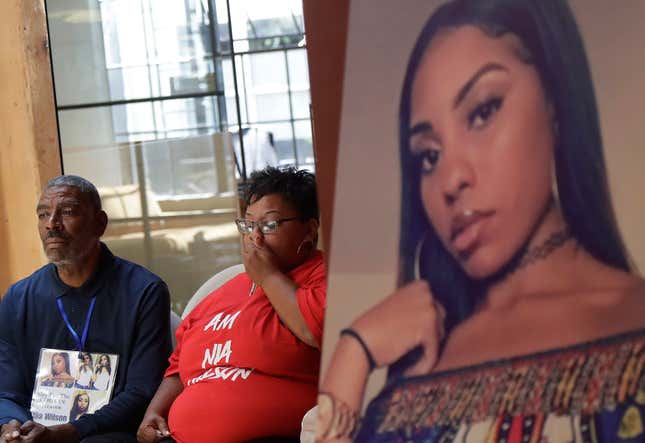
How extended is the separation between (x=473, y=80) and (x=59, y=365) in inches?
73.9

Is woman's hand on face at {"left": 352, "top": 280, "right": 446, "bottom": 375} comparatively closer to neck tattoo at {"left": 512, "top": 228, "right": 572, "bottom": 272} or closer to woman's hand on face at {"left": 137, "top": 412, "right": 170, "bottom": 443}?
neck tattoo at {"left": 512, "top": 228, "right": 572, "bottom": 272}

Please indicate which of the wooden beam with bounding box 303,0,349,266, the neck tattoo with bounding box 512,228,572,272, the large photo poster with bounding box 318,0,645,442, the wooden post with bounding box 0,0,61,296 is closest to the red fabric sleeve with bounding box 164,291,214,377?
the wooden beam with bounding box 303,0,349,266

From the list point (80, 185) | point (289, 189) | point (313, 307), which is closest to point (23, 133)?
point (80, 185)

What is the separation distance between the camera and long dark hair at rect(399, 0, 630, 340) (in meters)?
1.08

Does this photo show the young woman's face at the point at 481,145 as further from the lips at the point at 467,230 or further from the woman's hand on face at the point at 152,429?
the woman's hand on face at the point at 152,429

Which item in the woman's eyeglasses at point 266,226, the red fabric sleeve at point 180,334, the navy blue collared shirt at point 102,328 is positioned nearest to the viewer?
the woman's eyeglasses at point 266,226

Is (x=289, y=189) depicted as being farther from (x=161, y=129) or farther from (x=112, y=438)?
(x=161, y=129)

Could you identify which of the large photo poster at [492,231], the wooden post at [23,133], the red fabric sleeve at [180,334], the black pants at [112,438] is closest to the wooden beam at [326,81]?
the large photo poster at [492,231]

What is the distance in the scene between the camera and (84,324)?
8.91 feet

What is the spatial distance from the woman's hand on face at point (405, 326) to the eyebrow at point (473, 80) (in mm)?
219

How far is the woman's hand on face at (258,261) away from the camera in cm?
220

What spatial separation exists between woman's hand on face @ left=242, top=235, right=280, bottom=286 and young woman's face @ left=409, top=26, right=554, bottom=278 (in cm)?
107

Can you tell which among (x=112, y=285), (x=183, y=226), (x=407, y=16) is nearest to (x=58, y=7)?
(x=183, y=226)

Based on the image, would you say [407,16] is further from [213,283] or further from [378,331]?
[213,283]
